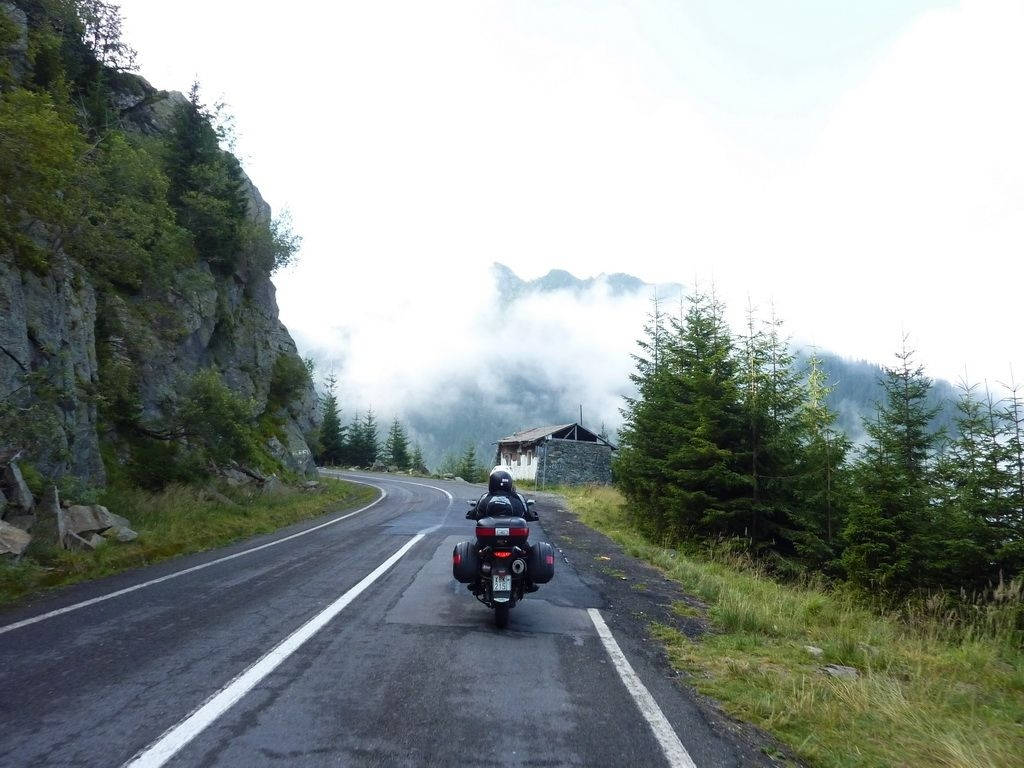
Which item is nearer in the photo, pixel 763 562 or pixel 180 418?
pixel 763 562

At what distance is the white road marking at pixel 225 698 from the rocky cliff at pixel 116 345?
6897mm

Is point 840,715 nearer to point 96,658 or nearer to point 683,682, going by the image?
point 683,682

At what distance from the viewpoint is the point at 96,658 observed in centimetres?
484

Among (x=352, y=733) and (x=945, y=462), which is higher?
(x=945, y=462)

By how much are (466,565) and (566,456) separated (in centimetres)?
4291

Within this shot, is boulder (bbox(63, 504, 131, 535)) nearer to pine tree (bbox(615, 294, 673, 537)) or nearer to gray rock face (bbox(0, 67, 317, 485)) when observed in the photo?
gray rock face (bbox(0, 67, 317, 485))

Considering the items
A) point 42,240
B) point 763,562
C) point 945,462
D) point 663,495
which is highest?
point 42,240

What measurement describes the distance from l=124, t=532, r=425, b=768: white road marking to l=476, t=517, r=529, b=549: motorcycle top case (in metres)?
1.90

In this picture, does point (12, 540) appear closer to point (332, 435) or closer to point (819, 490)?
point (819, 490)

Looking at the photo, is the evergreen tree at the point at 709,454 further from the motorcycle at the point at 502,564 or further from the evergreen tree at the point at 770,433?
the motorcycle at the point at 502,564

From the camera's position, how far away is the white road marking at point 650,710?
11.5ft

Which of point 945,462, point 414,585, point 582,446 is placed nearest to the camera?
point 414,585

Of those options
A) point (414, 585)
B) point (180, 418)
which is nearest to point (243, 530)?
point (180, 418)

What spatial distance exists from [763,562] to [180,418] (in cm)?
1574
